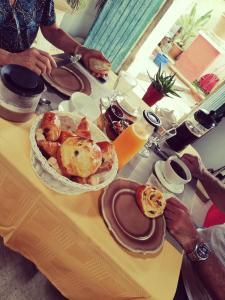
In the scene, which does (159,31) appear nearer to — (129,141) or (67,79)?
(67,79)

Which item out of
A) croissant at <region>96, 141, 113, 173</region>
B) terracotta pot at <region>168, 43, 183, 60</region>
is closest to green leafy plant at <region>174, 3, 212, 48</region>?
terracotta pot at <region>168, 43, 183, 60</region>

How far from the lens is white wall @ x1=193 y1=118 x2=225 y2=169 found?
2.99 m

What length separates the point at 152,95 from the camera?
173 cm

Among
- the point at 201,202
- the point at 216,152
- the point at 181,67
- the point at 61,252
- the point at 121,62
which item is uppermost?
the point at 201,202

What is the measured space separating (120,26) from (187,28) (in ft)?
14.3

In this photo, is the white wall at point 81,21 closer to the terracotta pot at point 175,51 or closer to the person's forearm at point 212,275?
the person's forearm at point 212,275

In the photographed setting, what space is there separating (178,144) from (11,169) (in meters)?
1.04

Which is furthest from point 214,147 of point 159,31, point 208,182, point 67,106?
point 67,106

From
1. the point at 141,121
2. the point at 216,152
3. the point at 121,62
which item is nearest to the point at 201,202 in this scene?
the point at 141,121

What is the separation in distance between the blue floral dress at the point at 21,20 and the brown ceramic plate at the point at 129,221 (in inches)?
41.2

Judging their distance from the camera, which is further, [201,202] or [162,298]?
[201,202]

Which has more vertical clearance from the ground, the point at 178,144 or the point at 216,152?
the point at 178,144

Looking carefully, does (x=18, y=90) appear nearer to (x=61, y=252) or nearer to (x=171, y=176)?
(x=61, y=252)

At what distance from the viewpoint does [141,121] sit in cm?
122
